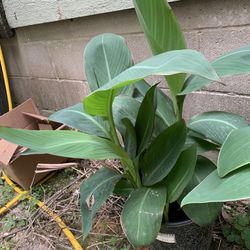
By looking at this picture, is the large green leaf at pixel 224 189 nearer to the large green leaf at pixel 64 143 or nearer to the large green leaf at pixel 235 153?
the large green leaf at pixel 235 153

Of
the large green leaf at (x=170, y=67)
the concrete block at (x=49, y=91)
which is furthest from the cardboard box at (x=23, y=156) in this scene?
the large green leaf at (x=170, y=67)

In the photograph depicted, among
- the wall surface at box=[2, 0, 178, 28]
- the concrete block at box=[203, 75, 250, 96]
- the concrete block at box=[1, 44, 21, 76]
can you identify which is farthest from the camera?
the concrete block at box=[1, 44, 21, 76]

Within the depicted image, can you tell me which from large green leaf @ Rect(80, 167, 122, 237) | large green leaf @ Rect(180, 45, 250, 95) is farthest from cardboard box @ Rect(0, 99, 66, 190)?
large green leaf @ Rect(180, 45, 250, 95)

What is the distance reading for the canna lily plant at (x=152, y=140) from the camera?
610 millimetres

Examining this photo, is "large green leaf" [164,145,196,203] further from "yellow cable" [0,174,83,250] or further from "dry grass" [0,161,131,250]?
"yellow cable" [0,174,83,250]

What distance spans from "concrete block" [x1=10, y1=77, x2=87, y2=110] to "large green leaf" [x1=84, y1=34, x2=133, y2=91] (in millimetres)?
835

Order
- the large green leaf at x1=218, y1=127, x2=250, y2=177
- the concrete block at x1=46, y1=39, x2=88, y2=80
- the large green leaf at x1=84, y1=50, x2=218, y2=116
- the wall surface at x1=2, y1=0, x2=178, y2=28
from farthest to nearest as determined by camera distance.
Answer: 1. the concrete block at x1=46, y1=39, x2=88, y2=80
2. the wall surface at x1=2, y1=0, x2=178, y2=28
3. the large green leaf at x1=218, y1=127, x2=250, y2=177
4. the large green leaf at x1=84, y1=50, x2=218, y2=116

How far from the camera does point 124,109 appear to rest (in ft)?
2.94

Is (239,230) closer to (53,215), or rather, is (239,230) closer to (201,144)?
(201,144)

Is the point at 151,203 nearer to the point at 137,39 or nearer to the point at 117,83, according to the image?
the point at 117,83

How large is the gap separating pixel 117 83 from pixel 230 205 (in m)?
0.99

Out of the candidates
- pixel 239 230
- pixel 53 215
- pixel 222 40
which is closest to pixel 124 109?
pixel 222 40

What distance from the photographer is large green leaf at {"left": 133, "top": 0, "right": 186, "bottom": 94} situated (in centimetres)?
66

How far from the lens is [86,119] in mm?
895
